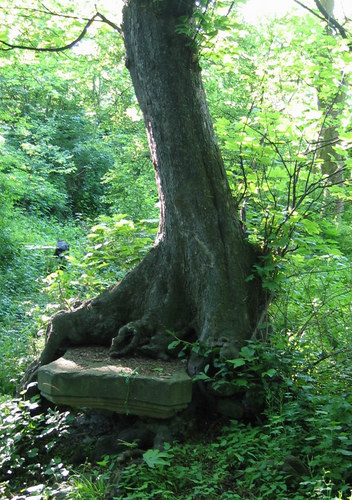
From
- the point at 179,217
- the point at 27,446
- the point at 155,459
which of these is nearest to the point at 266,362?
the point at 155,459

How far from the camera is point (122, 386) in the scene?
4094 millimetres

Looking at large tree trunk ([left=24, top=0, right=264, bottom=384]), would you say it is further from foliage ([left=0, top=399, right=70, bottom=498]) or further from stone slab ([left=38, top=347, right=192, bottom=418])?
foliage ([left=0, top=399, right=70, bottom=498])

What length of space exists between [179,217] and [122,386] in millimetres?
1726

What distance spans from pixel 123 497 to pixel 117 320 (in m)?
2.05

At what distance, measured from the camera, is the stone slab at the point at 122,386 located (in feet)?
13.1

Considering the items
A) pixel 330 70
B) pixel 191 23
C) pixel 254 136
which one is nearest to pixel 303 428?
pixel 254 136

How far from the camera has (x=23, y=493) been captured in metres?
3.99

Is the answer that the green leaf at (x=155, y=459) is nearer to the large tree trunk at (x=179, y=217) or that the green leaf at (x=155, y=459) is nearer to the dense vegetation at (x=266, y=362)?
the dense vegetation at (x=266, y=362)

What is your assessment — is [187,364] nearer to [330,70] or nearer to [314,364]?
[314,364]

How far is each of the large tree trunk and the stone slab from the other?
47 cm

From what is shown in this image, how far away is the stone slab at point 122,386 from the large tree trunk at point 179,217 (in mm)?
469

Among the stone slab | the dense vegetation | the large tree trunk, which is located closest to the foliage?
the dense vegetation

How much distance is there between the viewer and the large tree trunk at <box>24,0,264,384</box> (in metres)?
4.69

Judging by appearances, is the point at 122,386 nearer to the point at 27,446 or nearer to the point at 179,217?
the point at 27,446
